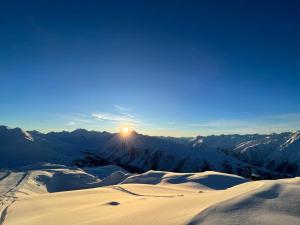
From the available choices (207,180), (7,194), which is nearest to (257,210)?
(207,180)

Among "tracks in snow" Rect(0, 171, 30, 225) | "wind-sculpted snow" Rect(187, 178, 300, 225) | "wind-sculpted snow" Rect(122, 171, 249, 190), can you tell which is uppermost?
"wind-sculpted snow" Rect(187, 178, 300, 225)

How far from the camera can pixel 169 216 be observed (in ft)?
31.3

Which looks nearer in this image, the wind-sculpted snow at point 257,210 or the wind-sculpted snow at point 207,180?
the wind-sculpted snow at point 257,210

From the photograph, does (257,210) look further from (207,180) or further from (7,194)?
(7,194)

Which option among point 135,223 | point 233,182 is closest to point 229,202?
point 135,223

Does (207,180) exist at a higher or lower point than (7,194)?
higher

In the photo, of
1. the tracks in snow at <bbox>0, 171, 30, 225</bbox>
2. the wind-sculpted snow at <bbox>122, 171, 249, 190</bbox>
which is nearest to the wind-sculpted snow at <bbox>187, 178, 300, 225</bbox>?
the tracks in snow at <bbox>0, 171, 30, 225</bbox>

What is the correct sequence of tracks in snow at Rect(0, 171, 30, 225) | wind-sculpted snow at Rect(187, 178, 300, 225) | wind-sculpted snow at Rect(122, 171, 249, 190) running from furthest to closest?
wind-sculpted snow at Rect(122, 171, 249, 190) < tracks in snow at Rect(0, 171, 30, 225) < wind-sculpted snow at Rect(187, 178, 300, 225)

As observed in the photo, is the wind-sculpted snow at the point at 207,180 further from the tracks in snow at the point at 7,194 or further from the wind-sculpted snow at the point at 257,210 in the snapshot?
the wind-sculpted snow at the point at 257,210

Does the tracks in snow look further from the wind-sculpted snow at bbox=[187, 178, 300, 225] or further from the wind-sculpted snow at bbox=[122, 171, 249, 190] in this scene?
the wind-sculpted snow at bbox=[122, 171, 249, 190]

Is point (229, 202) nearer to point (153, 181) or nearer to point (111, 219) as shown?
point (111, 219)

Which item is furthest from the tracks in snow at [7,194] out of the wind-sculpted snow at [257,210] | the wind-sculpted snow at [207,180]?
the wind-sculpted snow at [207,180]

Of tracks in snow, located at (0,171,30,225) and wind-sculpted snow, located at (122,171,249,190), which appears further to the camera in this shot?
wind-sculpted snow, located at (122,171,249,190)

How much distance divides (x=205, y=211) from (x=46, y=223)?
7815 millimetres
